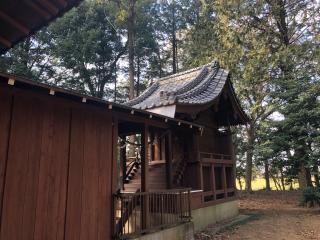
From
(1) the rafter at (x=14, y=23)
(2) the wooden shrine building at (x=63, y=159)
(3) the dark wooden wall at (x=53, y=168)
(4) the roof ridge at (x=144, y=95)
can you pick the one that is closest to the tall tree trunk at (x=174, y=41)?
(4) the roof ridge at (x=144, y=95)

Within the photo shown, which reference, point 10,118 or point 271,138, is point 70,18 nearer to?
point 271,138

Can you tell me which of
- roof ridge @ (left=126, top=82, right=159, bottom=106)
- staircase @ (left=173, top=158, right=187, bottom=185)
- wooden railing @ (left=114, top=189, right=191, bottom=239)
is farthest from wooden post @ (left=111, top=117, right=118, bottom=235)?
roof ridge @ (left=126, top=82, right=159, bottom=106)

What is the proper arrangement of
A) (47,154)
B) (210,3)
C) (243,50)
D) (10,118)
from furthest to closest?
1. (210,3)
2. (243,50)
3. (47,154)
4. (10,118)

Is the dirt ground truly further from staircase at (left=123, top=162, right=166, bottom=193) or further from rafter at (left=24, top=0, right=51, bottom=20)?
rafter at (left=24, top=0, right=51, bottom=20)

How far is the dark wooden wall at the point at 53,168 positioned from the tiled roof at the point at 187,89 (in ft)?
11.2

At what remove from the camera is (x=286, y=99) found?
1316 cm

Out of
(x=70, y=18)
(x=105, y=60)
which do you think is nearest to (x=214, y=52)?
(x=105, y=60)

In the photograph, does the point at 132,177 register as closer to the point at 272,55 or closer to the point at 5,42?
the point at 5,42

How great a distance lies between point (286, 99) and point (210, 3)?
8.97 m

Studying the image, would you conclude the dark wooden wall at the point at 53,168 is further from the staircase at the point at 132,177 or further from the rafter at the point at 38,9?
the staircase at the point at 132,177

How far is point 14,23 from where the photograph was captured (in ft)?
12.2

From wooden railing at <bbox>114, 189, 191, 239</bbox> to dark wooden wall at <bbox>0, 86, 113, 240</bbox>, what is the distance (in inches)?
39.6

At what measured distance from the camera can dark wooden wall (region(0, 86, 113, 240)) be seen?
4.38m

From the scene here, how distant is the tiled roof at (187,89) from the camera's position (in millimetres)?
9227
